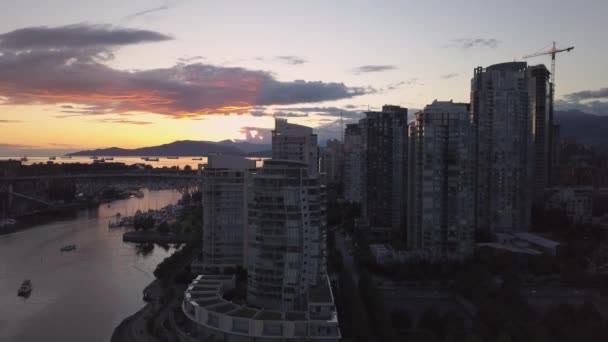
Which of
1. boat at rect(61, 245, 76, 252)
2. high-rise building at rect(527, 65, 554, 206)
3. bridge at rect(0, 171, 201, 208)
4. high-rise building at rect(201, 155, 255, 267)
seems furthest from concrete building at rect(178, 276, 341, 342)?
bridge at rect(0, 171, 201, 208)

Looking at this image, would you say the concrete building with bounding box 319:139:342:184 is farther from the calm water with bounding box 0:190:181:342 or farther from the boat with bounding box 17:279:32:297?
the boat with bounding box 17:279:32:297

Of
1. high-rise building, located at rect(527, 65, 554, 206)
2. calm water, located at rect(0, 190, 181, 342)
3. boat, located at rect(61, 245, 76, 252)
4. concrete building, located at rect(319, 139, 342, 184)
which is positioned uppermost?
high-rise building, located at rect(527, 65, 554, 206)

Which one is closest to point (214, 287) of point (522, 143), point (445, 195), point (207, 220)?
point (207, 220)

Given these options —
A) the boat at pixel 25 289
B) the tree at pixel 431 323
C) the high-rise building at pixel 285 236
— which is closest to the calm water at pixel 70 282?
the boat at pixel 25 289

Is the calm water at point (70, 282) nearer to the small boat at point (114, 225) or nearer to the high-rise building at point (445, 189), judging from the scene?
the small boat at point (114, 225)

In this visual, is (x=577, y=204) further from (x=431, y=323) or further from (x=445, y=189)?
(x=431, y=323)
